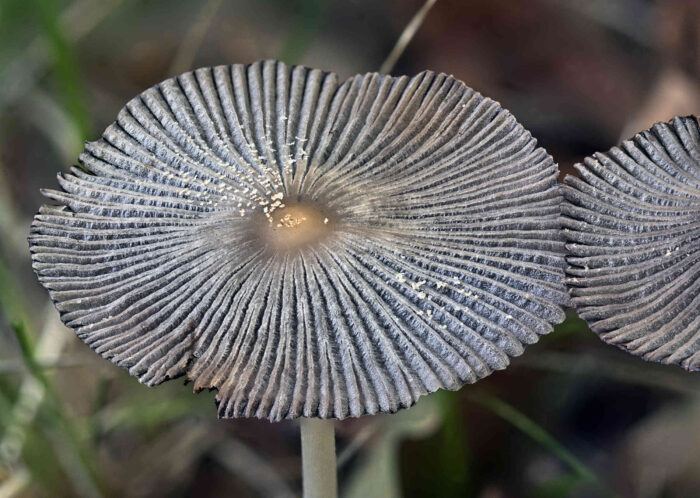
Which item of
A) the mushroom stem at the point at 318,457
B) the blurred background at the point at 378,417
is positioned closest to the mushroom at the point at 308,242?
the mushroom stem at the point at 318,457

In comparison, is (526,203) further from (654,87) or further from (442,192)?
(654,87)

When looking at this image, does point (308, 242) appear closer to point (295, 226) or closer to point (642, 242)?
point (295, 226)

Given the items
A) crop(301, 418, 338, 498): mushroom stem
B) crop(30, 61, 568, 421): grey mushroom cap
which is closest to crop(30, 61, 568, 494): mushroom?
crop(30, 61, 568, 421): grey mushroom cap

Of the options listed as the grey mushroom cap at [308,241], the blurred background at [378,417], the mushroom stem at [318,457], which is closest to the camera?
the grey mushroom cap at [308,241]

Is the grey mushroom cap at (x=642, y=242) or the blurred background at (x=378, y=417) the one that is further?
the blurred background at (x=378, y=417)

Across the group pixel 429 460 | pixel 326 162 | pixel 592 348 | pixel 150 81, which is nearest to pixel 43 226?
pixel 326 162

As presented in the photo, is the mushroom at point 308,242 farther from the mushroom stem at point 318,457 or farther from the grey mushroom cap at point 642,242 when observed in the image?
the mushroom stem at point 318,457

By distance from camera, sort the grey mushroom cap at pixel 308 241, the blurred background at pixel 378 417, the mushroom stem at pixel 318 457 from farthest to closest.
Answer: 1. the blurred background at pixel 378 417
2. the mushroom stem at pixel 318 457
3. the grey mushroom cap at pixel 308 241
